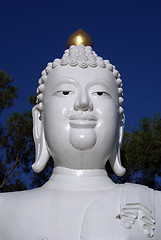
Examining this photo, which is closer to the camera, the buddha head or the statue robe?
the statue robe

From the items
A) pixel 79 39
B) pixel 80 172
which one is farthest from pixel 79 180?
pixel 79 39

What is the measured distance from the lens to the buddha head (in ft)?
13.9

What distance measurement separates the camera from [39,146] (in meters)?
4.92

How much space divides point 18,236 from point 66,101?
65.7 inches

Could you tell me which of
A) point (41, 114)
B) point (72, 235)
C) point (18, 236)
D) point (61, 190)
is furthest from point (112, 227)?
point (41, 114)

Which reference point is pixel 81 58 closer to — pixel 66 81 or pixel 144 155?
pixel 66 81

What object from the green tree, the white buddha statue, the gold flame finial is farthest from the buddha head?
the green tree

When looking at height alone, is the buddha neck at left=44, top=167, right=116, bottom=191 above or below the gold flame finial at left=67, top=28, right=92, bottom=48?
below

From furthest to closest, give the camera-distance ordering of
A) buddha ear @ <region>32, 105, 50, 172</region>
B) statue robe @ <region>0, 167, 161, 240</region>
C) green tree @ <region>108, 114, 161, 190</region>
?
1. green tree @ <region>108, 114, 161, 190</region>
2. buddha ear @ <region>32, 105, 50, 172</region>
3. statue robe @ <region>0, 167, 161, 240</region>

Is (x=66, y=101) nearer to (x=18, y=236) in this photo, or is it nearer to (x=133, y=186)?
(x=133, y=186)

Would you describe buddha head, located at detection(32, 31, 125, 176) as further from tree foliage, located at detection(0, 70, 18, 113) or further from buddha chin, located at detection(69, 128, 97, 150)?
tree foliage, located at detection(0, 70, 18, 113)

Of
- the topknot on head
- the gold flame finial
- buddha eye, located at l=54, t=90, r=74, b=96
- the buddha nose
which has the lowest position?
the buddha nose

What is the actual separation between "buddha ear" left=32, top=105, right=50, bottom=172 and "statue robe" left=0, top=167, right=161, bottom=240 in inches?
24.3

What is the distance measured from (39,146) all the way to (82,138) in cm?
97
